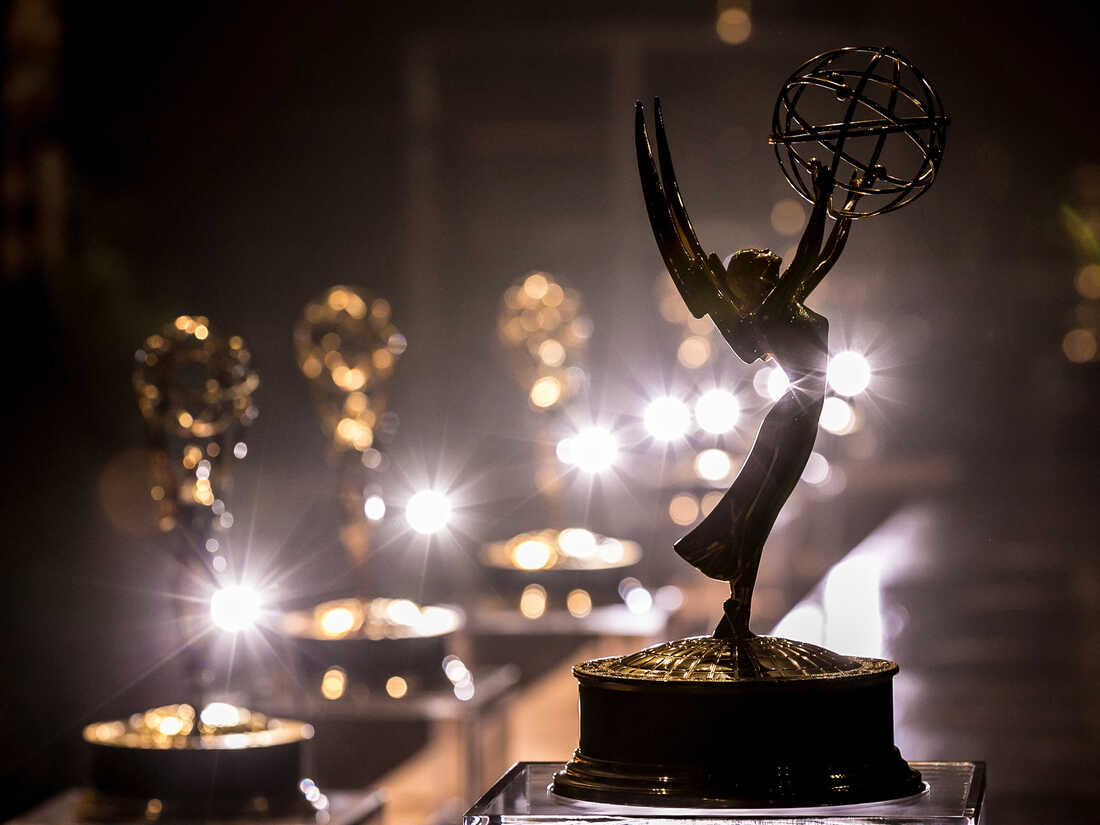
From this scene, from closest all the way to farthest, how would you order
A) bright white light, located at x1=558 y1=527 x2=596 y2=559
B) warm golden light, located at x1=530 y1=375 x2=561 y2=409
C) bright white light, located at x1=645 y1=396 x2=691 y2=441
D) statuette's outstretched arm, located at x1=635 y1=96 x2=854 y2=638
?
1. statuette's outstretched arm, located at x1=635 y1=96 x2=854 y2=638
2. bright white light, located at x1=558 y1=527 x2=596 y2=559
3. warm golden light, located at x1=530 y1=375 x2=561 y2=409
4. bright white light, located at x1=645 y1=396 x2=691 y2=441

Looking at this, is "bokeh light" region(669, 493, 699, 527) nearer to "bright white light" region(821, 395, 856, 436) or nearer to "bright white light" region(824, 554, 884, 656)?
"bright white light" region(821, 395, 856, 436)

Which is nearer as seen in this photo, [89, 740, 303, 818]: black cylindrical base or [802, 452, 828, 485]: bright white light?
[89, 740, 303, 818]: black cylindrical base

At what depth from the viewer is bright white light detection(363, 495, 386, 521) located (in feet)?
20.8

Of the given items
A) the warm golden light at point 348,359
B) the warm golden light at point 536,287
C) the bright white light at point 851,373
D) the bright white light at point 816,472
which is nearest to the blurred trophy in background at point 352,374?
the warm golden light at point 348,359

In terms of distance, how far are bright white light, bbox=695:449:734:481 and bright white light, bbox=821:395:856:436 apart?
91.8 inches

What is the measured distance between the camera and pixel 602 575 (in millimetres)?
A: 7996

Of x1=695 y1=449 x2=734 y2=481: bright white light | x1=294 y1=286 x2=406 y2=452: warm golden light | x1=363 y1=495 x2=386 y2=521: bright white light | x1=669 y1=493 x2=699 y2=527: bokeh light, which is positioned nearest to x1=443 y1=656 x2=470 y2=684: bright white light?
x1=363 y1=495 x2=386 y2=521: bright white light

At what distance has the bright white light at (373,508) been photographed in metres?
6.33

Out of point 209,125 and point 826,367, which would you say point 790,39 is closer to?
point 209,125

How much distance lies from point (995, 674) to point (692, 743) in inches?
81.0

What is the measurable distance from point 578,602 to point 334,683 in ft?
7.64

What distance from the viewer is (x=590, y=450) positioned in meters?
10.2

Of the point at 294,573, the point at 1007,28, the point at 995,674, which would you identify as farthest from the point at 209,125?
the point at 995,674

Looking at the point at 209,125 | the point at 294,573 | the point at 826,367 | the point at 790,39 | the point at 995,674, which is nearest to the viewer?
the point at 826,367
